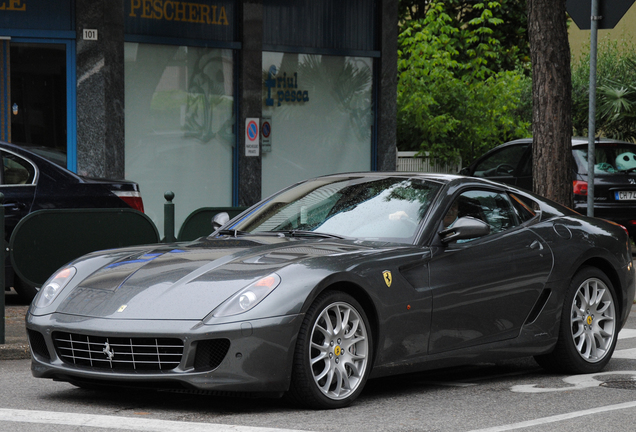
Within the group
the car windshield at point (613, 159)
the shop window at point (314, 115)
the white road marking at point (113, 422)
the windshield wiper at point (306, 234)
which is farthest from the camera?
the shop window at point (314, 115)

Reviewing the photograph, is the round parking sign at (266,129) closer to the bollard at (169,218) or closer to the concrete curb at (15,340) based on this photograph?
the bollard at (169,218)

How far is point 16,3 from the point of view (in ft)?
46.4

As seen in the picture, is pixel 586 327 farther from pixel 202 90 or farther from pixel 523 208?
pixel 202 90

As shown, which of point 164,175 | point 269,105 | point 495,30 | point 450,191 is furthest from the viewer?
point 495,30

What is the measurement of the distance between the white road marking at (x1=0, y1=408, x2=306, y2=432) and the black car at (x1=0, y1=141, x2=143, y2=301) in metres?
5.06

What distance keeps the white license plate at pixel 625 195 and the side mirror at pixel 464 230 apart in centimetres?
1038

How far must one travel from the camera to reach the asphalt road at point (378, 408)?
5.44 m

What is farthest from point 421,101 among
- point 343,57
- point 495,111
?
point 343,57

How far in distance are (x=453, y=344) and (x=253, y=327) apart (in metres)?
1.57

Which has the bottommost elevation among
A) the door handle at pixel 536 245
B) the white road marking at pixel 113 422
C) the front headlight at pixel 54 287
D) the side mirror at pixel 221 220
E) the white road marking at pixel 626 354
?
the white road marking at pixel 626 354

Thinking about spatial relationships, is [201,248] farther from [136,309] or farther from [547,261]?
[547,261]

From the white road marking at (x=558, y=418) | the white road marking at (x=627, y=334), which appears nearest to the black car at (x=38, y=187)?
the white road marking at (x=627, y=334)

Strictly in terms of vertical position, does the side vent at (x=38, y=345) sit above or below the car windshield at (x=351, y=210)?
below

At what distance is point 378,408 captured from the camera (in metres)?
5.98
